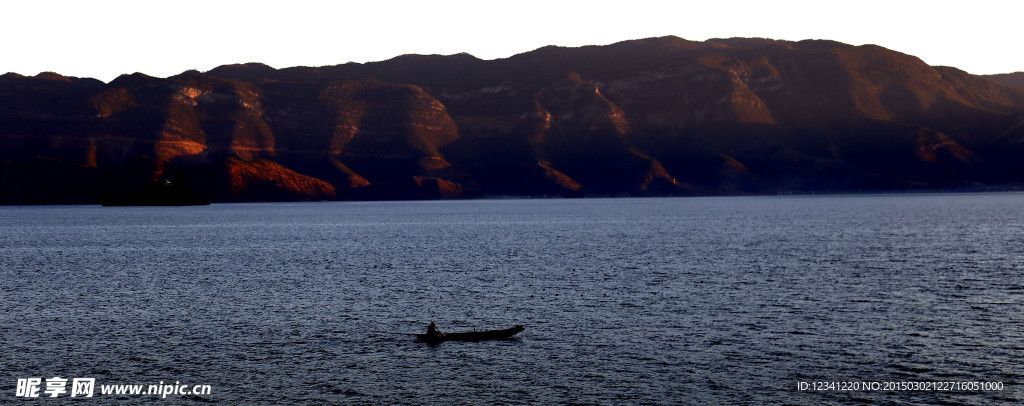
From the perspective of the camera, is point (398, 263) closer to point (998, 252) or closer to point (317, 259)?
point (317, 259)

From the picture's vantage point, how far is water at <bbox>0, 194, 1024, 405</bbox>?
4888 centimetres

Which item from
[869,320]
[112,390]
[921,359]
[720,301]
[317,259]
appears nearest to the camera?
[112,390]

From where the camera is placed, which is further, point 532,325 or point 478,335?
point 532,325

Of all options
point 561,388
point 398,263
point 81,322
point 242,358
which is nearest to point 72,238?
point 398,263

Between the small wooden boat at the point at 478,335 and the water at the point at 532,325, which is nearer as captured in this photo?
the water at the point at 532,325

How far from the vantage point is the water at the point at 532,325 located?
160ft

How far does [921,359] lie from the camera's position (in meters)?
53.0

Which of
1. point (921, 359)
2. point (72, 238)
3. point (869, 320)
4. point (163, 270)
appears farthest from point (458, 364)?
point (72, 238)

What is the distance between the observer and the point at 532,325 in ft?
219

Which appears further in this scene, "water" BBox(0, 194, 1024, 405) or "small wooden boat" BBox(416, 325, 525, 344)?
"small wooden boat" BBox(416, 325, 525, 344)

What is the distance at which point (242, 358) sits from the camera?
5544cm

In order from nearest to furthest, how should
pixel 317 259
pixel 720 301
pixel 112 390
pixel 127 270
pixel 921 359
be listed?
pixel 112 390 → pixel 921 359 → pixel 720 301 → pixel 127 270 → pixel 317 259

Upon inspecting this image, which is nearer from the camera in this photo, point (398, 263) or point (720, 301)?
point (720, 301)

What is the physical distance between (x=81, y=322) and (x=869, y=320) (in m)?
59.1
